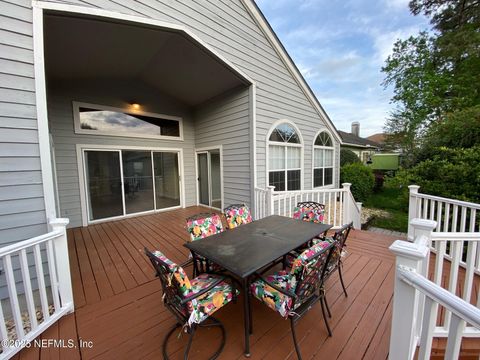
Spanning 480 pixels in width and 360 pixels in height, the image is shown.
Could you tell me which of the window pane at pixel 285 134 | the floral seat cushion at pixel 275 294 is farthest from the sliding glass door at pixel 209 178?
the floral seat cushion at pixel 275 294

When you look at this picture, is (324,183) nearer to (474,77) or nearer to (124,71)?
(124,71)

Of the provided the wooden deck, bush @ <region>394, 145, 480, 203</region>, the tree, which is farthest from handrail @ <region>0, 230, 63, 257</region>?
the tree

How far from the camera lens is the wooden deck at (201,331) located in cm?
165

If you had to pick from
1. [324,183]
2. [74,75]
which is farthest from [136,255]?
[324,183]

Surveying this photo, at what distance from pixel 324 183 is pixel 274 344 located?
690 cm

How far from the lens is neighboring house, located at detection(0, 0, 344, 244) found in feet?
7.08

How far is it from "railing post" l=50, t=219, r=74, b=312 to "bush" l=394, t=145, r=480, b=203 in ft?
19.4

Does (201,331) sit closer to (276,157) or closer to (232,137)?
(232,137)

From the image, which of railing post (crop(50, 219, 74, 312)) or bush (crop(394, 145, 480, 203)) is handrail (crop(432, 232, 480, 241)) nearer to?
bush (crop(394, 145, 480, 203))

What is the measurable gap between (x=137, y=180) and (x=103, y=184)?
0.81 metres

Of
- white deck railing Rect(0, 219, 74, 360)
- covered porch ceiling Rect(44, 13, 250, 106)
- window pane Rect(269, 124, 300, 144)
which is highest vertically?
covered porch ceiling Rect(44, 13, 250, 106)

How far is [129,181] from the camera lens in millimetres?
5500

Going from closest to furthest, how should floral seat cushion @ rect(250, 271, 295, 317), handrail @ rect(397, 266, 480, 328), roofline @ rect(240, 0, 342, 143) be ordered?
handrail @ rect(397, 266, 480, 328) < floral seat cushion @ rect(250, 271, 295, 317) < roofline @ rect(240, 0, 342, 143)

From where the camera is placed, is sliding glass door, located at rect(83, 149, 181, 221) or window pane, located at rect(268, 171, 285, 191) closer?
sliding glass door, located at rect(83, 149, 181, 221)
